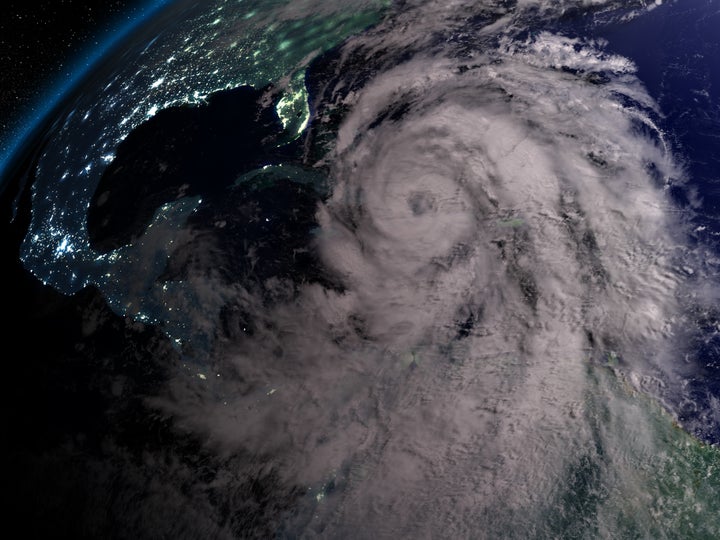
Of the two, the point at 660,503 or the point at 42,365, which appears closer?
the point at 660,503

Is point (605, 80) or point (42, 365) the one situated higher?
point (42, 365)

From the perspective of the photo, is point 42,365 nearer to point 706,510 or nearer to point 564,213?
point 564,213

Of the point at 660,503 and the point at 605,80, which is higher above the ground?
the point at 605,80

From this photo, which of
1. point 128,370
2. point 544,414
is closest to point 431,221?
point 544,414

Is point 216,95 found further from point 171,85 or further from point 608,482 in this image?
point 608,482

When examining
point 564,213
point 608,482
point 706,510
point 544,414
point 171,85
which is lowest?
point 706,510

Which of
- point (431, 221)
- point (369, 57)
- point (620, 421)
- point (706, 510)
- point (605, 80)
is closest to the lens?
point (706, 510)

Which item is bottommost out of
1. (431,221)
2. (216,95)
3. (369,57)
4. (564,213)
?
(564,213)

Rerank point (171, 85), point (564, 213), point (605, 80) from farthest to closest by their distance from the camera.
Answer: point (171, 85) → point (605, 80) → point (564, 213)

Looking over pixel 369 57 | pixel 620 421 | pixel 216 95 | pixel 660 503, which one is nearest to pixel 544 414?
pixel 620 421
